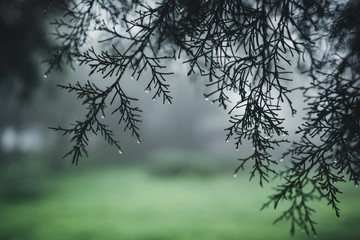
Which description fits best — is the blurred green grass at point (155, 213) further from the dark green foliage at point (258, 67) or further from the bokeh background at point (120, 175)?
the dark green foliage at point (258, 67)

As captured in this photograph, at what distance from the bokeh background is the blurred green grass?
0.04 meters

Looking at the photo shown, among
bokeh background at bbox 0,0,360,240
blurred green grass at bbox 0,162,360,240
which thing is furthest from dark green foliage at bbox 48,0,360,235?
blurred green grass at bbox 0,162,360,240

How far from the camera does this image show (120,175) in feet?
67.1

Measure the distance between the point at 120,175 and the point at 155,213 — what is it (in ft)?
33.4

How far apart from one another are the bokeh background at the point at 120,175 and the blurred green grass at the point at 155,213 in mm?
42

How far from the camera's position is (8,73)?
10.1m

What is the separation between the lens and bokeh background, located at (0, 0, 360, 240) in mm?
8672

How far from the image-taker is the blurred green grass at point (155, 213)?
837 centimetres

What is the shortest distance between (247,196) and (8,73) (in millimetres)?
13222

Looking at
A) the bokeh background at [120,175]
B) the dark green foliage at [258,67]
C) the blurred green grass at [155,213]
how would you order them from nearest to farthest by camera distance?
the dark green foliage at [258,67]
the blurred green grass at [155,213]
the bokeh background at [120,175]


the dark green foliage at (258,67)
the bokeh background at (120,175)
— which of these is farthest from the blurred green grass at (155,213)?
the dark green foliage at (258,67)

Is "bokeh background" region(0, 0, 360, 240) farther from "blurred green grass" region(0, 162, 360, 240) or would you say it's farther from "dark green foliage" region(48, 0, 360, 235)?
"dark green foliage" region(48, 0, 360, 235)

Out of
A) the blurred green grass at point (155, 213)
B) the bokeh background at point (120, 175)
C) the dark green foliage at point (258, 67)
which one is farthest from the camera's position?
the bokeh background at point (120, 175)

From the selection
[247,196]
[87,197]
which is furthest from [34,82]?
[247,196]
